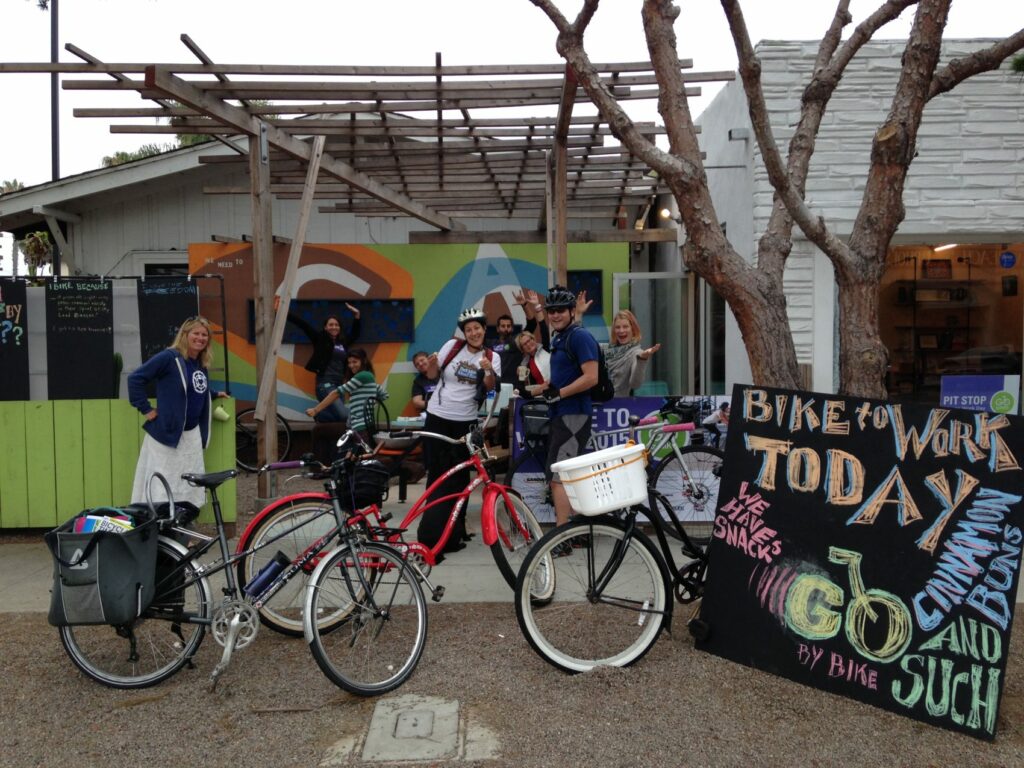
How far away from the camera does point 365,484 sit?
4539 mm

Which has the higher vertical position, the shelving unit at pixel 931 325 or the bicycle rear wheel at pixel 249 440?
the shelving unit at pixel 931 325

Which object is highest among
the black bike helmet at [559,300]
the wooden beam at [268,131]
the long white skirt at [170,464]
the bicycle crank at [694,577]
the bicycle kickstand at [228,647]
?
the wooden beam at [268,131]

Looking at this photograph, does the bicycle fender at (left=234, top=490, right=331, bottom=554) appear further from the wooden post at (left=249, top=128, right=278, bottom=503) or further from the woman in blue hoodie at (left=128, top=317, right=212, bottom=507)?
the wooden post at (left=249, top=128, right=278, bottom=503)

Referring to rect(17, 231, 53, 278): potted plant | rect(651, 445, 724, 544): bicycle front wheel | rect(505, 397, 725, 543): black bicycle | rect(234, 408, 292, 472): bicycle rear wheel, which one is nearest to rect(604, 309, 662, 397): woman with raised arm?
rect(505, 397, 725, 543): black bicycle

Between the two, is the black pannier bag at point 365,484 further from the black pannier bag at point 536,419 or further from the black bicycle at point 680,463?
the black bicycle at point 680,463

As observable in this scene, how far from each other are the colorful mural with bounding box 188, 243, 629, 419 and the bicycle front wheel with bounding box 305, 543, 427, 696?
23.5ft

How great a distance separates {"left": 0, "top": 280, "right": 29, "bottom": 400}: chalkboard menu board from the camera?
7.16 m

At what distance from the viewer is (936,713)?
371 centimetres

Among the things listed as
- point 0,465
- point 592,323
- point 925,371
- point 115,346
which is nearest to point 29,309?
point 115,346

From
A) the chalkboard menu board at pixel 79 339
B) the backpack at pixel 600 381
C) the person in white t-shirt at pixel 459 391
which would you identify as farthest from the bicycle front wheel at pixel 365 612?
the chalkboard menu board at pixel 79 339

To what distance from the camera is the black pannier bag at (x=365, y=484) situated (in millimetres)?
4508

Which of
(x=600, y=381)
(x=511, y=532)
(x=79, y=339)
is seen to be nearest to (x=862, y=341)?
(x=600, y=381)

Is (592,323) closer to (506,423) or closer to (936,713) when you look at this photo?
(506,423)

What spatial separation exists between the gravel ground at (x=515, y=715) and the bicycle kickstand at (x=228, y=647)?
0.09 m
